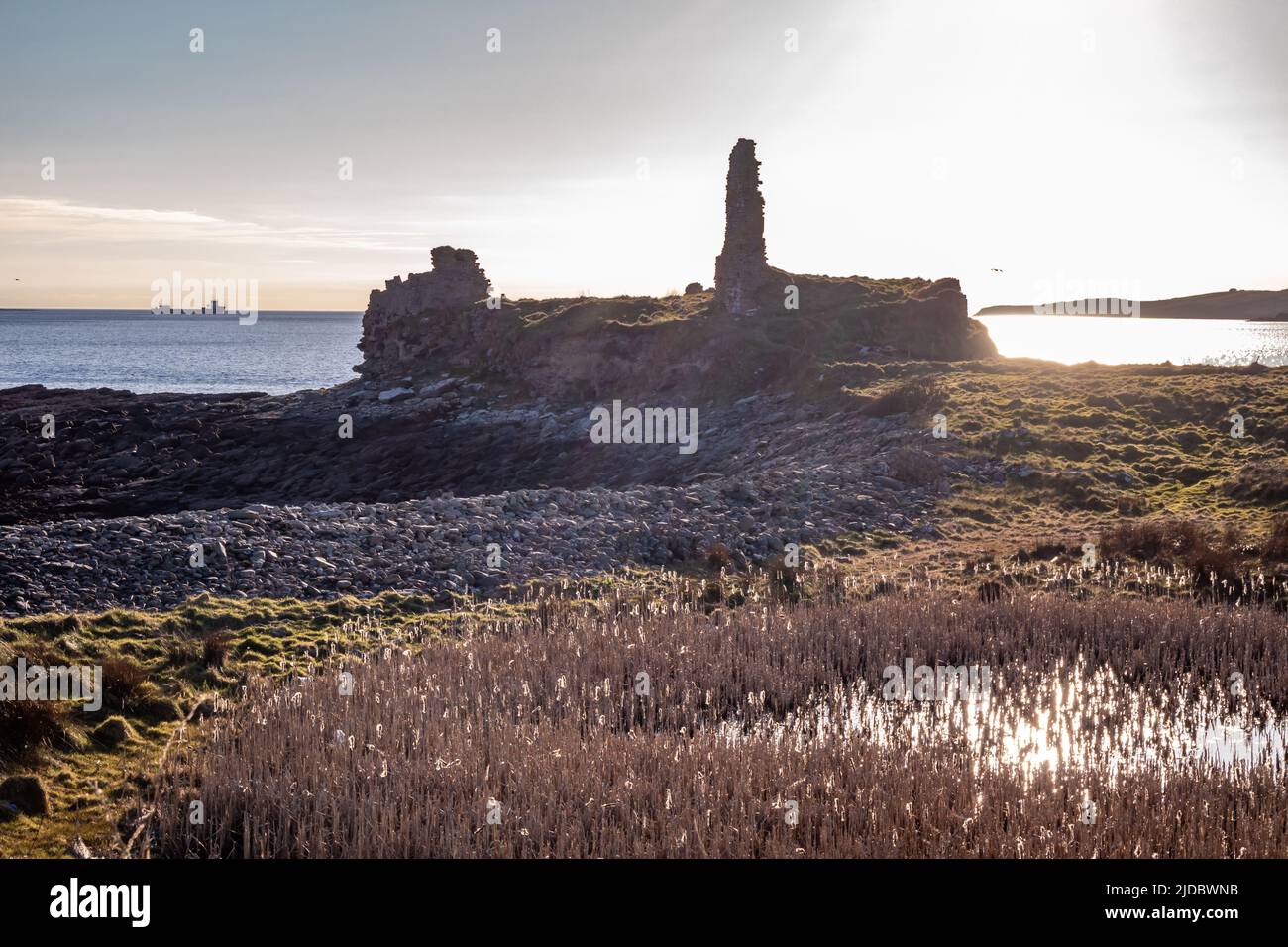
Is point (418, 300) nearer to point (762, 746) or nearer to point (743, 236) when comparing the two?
point (743, 236)

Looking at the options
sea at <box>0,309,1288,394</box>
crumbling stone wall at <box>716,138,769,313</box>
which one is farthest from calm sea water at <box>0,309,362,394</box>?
crumbling stone wall at <box>716,138,769,313</box>

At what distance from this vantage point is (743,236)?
5438 cm

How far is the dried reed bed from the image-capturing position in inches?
311

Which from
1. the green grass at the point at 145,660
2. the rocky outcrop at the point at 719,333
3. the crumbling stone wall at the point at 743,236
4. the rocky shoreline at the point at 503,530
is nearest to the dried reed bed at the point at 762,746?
the green grass at the point at 145,660

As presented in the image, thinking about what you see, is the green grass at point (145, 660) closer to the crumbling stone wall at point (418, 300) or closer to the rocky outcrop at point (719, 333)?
the rocky outcrop at point (719, 333)

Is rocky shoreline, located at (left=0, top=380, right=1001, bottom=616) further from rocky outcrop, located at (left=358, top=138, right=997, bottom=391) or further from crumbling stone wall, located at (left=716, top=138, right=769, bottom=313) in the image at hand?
crumbling stone wall, located at (left=716, top=138, right=769, bottom=313)

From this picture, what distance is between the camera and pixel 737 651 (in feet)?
43.9

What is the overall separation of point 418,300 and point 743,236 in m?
24.5

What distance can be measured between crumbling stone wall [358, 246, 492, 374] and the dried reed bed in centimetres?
5327

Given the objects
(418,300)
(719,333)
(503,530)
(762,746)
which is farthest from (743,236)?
(762,746)

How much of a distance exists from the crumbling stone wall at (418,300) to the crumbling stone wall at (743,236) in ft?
62.8

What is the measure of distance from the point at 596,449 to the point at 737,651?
28.1 metres

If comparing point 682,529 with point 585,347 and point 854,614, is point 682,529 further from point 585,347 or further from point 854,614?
point 585,347

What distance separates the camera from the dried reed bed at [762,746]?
789 cm
